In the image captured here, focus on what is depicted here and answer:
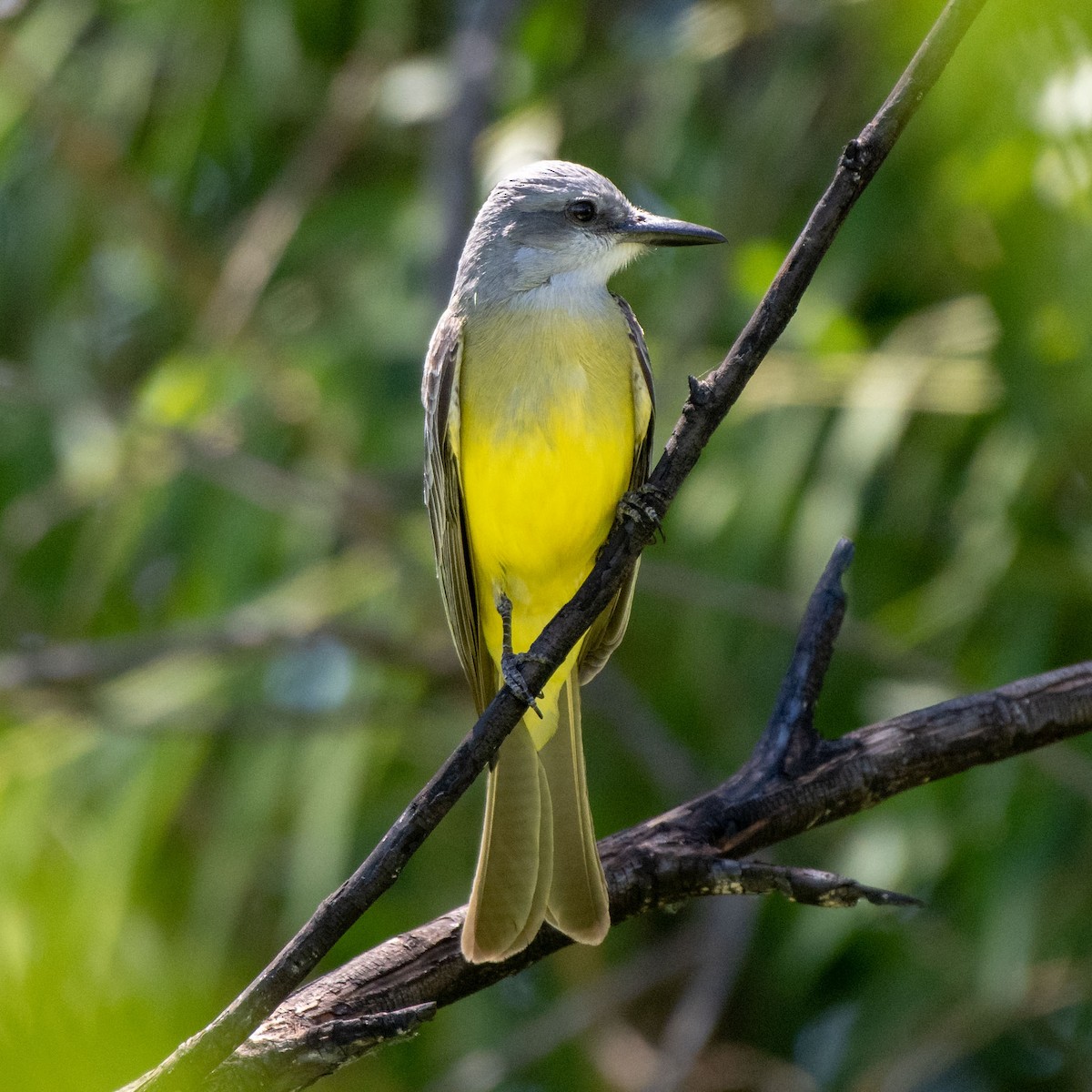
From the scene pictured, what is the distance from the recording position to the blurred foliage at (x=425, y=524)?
14.6ft

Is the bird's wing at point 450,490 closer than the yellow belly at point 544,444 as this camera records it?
No

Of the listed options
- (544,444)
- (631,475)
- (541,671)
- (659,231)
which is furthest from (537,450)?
(541,671)

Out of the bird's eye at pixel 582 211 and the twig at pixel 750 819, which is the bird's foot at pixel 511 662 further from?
the bird's eye at pixel 582 211

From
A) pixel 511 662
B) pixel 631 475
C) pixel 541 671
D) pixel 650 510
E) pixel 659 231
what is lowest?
pixel 541 671

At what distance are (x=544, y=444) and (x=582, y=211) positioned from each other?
→ 2.59ft

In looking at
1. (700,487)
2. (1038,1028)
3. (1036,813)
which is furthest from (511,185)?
(1038,1028)

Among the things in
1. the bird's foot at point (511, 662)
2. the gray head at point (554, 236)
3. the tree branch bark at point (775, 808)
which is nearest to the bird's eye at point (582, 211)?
the gray head at point (554, 236)

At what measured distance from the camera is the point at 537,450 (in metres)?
3.29

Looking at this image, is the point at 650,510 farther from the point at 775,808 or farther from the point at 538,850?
the point at 538,850

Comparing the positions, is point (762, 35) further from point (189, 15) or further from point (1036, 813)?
point (1036, 813)

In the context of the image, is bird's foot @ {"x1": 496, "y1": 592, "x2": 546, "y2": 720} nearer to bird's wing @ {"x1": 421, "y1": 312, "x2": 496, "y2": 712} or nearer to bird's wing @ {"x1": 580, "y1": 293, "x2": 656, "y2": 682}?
bird's wing @ {"x1": 421, "y1": 312, "x2": 496, "y2": 712}

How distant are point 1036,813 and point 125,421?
10.5ft

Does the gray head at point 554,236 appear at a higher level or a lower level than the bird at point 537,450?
higher

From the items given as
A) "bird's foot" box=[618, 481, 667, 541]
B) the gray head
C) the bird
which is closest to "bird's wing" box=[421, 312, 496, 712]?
the bird
